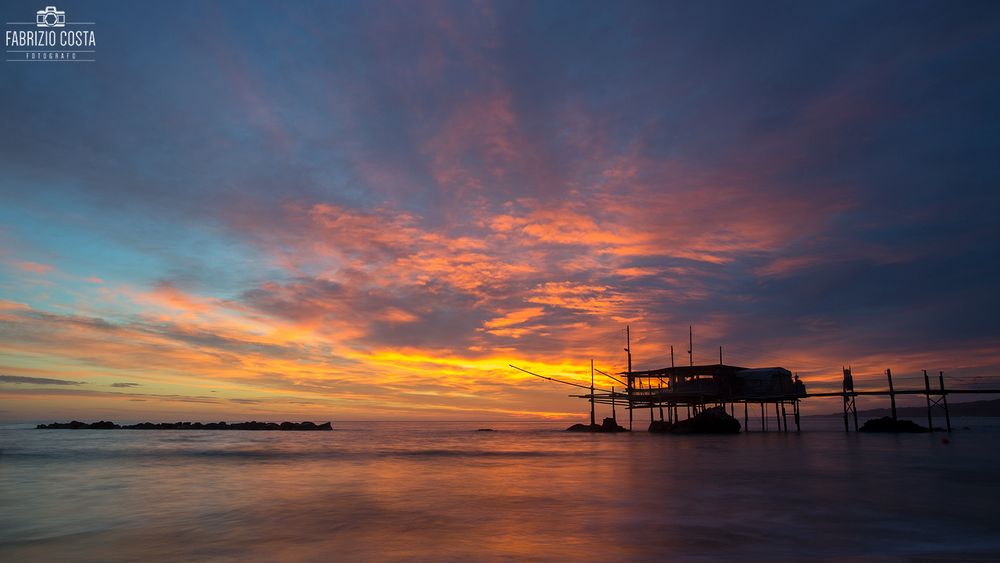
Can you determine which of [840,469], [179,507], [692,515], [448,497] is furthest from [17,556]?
[840,469]

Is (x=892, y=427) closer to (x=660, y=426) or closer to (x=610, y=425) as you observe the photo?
(x=660, y=426)

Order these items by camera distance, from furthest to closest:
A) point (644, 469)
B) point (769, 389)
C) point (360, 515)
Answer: point (769, 389) < point (644, 469) < point (360, 515)

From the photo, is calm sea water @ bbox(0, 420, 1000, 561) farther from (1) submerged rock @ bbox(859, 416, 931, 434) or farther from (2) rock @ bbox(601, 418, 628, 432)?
(2) rock @ bbox(601, 418, 628, 432)

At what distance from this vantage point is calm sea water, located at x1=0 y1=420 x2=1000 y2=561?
1205cm

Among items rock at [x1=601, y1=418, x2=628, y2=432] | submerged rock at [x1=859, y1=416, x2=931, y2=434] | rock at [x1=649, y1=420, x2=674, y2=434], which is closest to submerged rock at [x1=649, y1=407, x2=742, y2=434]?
rock at [x1=649, y1=420, x2=674, y2=434]

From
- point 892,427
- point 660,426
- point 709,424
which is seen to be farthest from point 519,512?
point 892,427

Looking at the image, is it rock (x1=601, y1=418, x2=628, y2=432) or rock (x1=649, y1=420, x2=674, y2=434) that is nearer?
rock (x1=649, y1=420, x2=674, y2=434)

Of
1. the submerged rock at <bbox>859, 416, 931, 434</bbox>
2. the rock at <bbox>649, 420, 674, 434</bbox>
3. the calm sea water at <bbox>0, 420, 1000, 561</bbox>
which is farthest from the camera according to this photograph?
the rock at <bbox>649, 420, 674, 434</bbox>

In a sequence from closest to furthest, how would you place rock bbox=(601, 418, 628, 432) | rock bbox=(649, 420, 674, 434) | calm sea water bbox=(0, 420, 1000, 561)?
calm sea water bbox=(0, 420, 1000, 561) → rock bbox=(649, 420, 674, 434) → rock bbox=(601, 418, 628, 432)

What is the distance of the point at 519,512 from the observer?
17.0 meters

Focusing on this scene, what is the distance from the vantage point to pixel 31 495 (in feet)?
75.6

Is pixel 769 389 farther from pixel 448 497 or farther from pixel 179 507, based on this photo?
pixel 179 507

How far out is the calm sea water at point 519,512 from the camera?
39.5 ft

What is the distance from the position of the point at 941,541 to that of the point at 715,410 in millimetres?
63929
